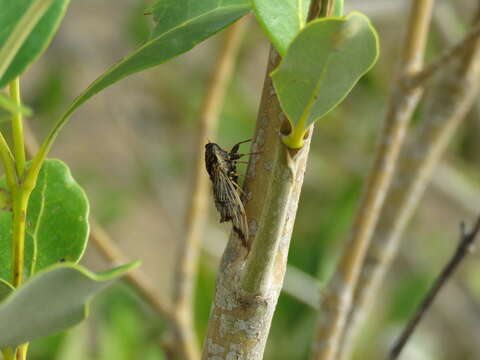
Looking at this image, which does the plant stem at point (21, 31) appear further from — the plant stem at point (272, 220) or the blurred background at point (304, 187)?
the blurred background at point (304, 187)

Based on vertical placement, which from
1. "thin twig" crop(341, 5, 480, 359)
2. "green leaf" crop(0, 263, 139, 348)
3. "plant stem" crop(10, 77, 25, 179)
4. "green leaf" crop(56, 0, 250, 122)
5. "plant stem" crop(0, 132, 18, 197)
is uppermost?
"thin twig" crop(341, 5, 480, 359)

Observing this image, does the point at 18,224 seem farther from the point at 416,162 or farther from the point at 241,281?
the point at 416,162

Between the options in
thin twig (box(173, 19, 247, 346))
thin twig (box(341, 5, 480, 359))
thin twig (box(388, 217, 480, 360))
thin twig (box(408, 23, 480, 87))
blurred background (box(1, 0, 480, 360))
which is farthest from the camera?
blurred background (box(1, 0, 480, 360))

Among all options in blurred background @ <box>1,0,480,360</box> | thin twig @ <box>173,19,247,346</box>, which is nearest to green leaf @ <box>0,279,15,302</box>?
thin twig @ <box>173,19,247,346</box>

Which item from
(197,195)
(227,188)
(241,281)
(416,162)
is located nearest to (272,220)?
(241,281)

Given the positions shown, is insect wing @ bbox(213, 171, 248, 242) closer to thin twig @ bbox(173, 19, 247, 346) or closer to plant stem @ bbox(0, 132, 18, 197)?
plant stem @ bbox(0, 132, 18, 197)

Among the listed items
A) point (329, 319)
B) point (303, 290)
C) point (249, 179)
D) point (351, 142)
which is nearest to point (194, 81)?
point (351, 142)

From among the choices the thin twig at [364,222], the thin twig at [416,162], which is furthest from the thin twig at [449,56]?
the thin twig at [416,162]
